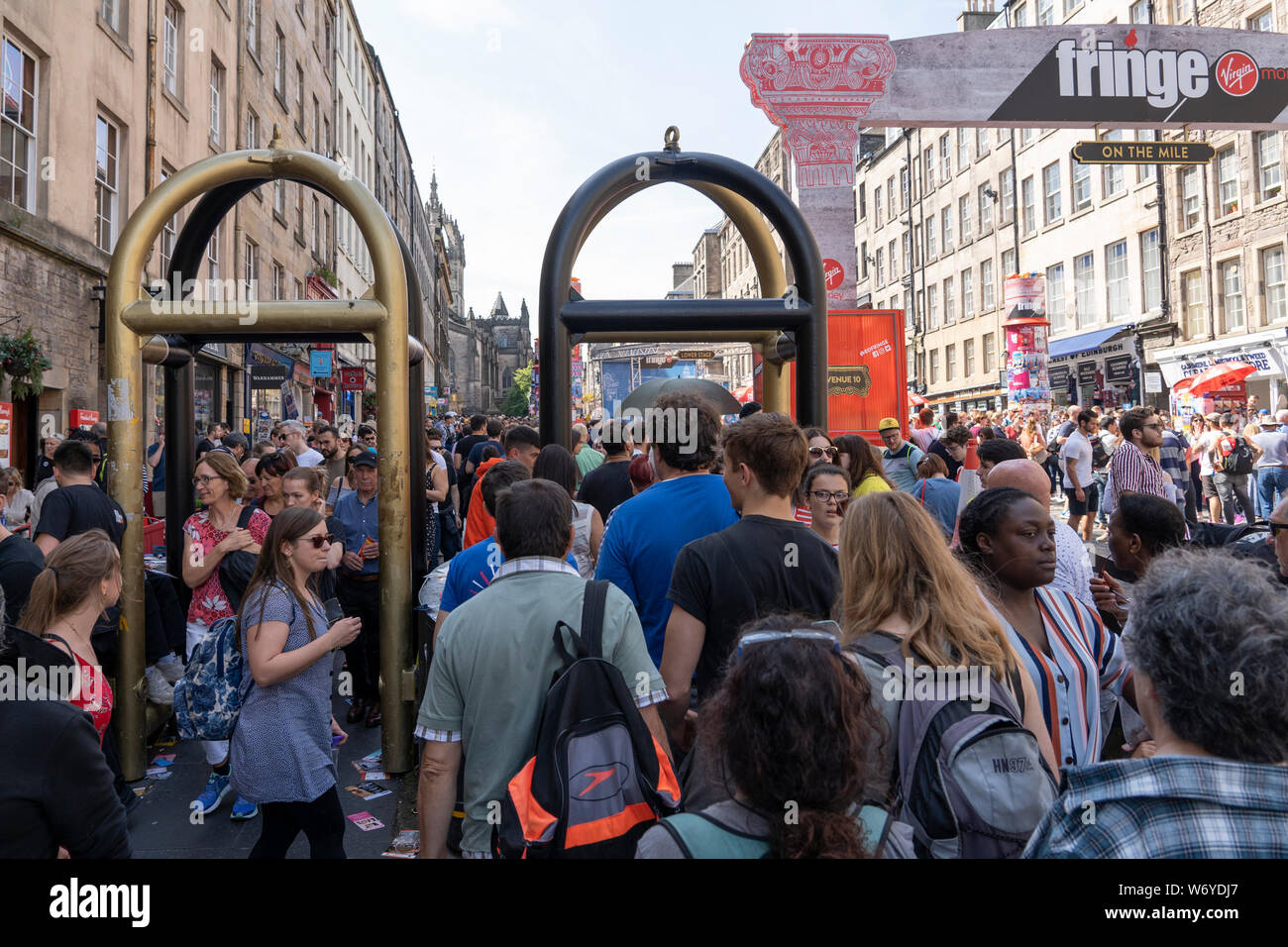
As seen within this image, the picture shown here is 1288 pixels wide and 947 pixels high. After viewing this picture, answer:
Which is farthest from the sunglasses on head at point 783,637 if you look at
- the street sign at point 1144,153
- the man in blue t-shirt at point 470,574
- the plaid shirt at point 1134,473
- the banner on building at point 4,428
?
the street sign at point 1144,153

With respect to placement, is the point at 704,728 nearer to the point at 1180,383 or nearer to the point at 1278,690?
the point at 1278,690

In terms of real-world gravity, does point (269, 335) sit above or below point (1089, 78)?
below

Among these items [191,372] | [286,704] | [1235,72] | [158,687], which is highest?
[1235,72]

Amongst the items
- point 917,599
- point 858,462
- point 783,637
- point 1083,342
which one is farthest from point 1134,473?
point 1083,342

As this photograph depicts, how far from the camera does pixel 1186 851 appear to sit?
4.62 feet

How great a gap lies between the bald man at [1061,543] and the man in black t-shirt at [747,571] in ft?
2.98

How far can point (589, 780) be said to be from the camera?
214 centimetres

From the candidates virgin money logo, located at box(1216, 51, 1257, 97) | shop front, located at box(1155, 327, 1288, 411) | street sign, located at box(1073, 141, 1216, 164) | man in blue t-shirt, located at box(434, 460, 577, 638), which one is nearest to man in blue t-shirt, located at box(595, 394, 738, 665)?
man in blue t-shirt, located at box(434, 460, 577, 638)

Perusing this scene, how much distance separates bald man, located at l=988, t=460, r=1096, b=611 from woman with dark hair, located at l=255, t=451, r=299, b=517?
4.13 m

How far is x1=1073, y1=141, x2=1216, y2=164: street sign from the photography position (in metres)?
13.0

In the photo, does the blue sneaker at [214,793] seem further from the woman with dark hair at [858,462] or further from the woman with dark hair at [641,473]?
the woman with dark hair at [858,462]

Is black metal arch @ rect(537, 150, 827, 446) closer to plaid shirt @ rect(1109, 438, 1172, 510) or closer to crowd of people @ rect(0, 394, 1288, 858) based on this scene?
crowd of people @ rect(0, 394, 1288, 858)

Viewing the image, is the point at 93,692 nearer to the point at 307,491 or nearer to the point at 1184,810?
the point at 307,491

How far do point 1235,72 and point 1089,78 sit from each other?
8.16 ft
